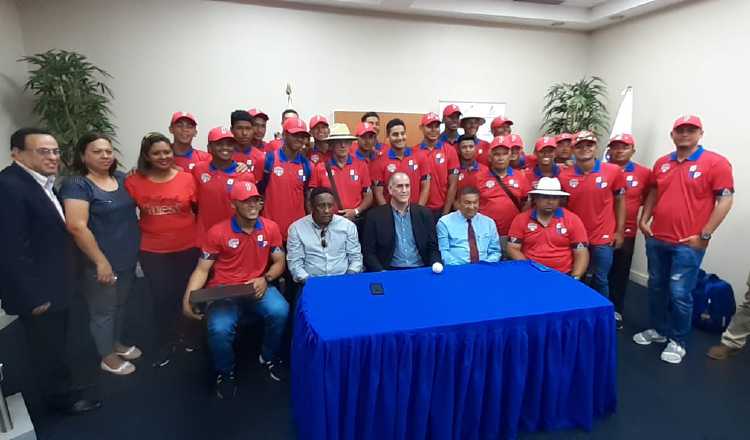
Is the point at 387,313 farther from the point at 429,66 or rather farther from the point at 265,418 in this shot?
the point at 429,66

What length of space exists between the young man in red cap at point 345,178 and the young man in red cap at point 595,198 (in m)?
1.69

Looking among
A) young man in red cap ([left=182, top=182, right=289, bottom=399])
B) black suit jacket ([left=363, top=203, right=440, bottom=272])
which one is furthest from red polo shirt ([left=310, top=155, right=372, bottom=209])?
young man in red cap ([left=182, top=182, right=289, bottom=399])

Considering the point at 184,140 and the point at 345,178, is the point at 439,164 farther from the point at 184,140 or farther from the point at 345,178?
the point at 184,140

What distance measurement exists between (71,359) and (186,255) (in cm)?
131

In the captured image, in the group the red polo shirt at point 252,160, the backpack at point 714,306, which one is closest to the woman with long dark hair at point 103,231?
the red polo shirt at point 252,160

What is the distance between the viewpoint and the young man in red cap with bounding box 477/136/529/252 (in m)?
3.29

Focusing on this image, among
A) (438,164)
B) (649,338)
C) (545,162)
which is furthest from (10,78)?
(649,338)

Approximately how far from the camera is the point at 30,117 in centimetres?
407

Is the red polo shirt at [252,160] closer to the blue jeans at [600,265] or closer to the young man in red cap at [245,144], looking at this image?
the young man in red cap at [245,144]

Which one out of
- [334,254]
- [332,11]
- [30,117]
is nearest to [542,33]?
[332,11]

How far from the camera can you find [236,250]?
265cm

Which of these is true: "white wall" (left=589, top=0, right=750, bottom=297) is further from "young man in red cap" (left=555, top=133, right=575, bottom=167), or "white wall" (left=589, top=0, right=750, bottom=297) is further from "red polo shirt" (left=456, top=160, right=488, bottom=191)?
"red polo shirt" (left=456, top=160, right=488, bottom=191)

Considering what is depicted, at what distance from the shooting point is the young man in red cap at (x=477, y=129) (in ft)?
12.5

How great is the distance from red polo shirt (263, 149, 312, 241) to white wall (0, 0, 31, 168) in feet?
8.68
